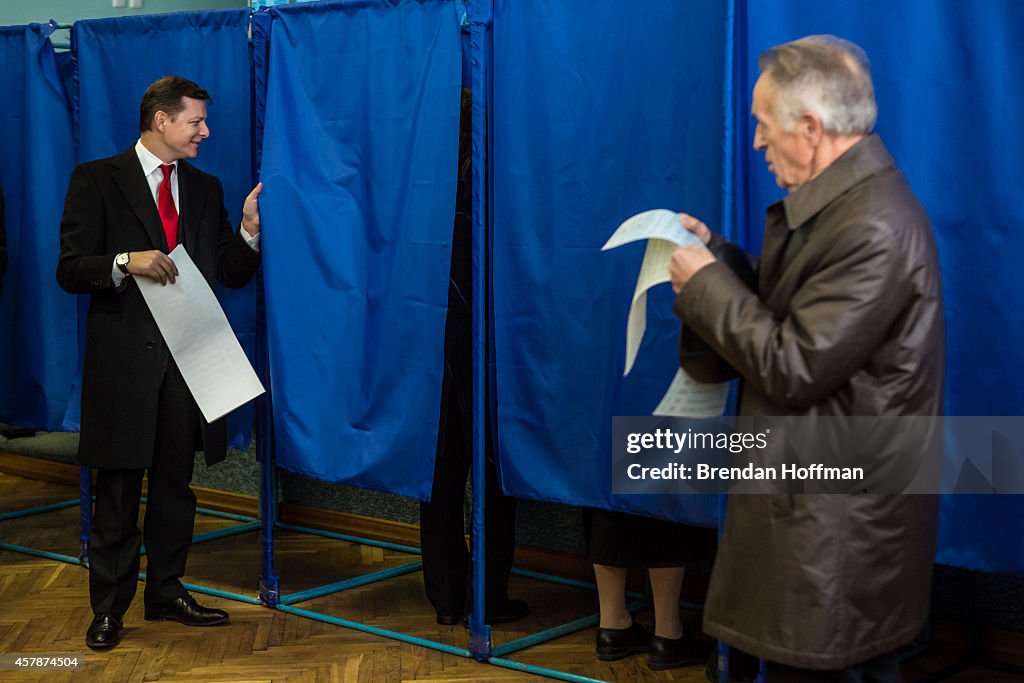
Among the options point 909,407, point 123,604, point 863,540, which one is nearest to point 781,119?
point 909,407

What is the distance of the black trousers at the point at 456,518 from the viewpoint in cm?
323

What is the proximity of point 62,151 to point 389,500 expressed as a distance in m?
1.61

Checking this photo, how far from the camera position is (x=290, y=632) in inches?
133

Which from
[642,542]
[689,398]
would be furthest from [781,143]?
[642,542]

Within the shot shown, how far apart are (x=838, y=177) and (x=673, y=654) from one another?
1708 mm

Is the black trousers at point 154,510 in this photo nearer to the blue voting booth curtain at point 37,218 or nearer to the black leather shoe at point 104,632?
the black leather shoe at point 104,632

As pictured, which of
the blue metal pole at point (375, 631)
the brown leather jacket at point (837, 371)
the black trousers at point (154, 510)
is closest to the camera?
the brown leather jacket at point (837, 371)

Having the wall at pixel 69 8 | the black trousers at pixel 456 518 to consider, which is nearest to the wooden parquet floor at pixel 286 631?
the black trousers at pixel 456 518

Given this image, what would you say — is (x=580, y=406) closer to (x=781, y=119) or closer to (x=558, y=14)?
(x=558, y=14)

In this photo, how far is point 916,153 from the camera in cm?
235

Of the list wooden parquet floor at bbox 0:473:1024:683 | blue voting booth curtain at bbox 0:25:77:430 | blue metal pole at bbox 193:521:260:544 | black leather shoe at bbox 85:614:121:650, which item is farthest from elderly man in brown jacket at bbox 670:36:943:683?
blue metal pole at bbox 193:521:260:544

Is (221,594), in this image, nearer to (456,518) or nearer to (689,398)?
(456,518)

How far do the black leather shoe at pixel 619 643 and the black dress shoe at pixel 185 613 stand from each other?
109 cm

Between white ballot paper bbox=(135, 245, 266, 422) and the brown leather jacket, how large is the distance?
1.84 m
